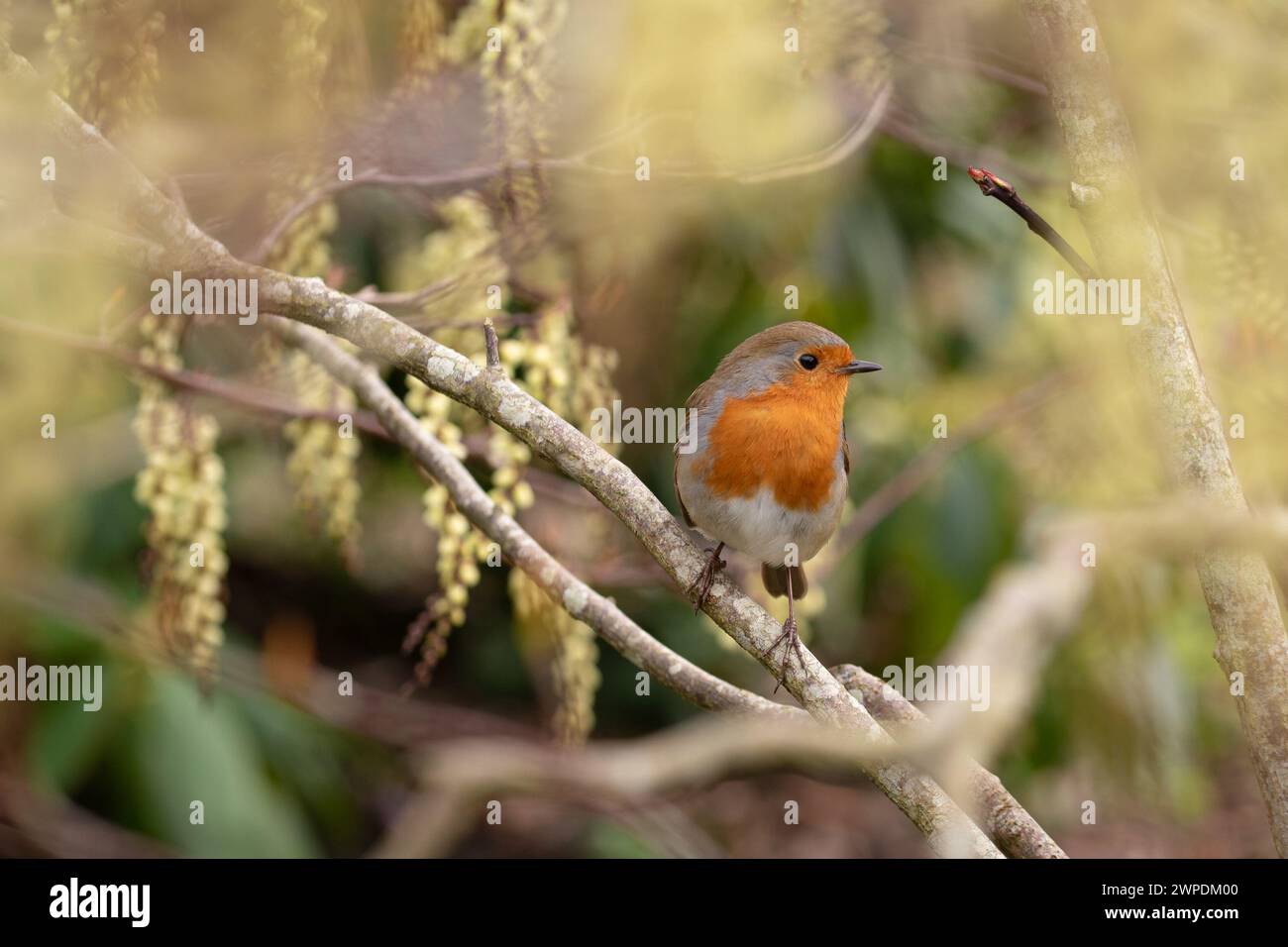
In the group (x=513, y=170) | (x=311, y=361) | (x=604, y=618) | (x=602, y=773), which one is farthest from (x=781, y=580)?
(x=602, y=773)

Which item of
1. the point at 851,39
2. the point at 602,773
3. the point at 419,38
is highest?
the point at 851,39

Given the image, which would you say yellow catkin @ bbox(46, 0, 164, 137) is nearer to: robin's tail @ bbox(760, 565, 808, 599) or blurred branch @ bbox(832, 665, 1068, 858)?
robin's tail @ bbox(760, 565, 808, 599)

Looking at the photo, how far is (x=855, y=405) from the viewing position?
482 centimetres

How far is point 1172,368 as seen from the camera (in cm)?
218

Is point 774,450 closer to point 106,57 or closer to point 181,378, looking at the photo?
point 181,378

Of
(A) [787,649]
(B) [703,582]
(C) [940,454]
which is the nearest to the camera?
(A) [787,649]

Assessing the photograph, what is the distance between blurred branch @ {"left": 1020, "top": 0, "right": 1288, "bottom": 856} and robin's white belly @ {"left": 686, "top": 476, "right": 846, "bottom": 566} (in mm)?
905

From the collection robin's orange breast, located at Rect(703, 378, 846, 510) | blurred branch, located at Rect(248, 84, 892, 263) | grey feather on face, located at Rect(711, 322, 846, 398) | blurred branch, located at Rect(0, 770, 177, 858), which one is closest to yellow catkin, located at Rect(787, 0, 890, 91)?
blurred branch, located at Rect(248, 84, 892, 263)

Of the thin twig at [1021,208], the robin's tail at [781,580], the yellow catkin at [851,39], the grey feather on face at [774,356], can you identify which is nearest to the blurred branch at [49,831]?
the robin's tail at [781,580]

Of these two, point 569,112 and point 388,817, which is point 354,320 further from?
point 388,817

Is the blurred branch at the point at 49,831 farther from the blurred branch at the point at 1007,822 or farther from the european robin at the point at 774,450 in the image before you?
the blurred branch at the point at 1007,822

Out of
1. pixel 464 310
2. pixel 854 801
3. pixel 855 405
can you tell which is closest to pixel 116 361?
pixel 464 310

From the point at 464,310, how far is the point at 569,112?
27.0 inches

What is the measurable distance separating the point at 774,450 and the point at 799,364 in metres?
0.24
